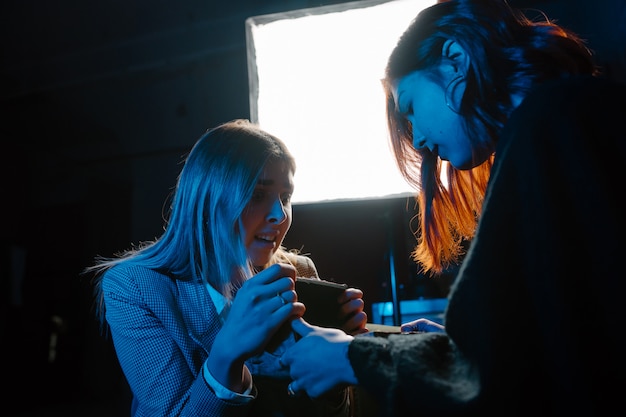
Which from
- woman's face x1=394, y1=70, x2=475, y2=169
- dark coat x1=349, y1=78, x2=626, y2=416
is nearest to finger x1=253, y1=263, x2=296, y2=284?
dark coat x1=349, y1=78, x2=626, y2=416

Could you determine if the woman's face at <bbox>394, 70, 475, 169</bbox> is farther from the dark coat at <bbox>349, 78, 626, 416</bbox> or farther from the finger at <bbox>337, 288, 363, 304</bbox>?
the finger at <bbox>337, 288, 363, 304</bbox>

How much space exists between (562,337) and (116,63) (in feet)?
9.56

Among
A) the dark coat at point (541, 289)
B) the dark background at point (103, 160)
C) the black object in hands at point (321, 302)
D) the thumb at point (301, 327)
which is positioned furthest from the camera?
the dark background at point (103, 160)

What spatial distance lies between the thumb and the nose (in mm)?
Result: 390

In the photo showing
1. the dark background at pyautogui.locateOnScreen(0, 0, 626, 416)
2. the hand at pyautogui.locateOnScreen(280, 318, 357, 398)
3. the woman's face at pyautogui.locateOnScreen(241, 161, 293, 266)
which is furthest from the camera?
the dark background at pyautogui.locateOnScreen(0, 0, 626, 416)

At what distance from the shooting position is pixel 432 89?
785 millimetres

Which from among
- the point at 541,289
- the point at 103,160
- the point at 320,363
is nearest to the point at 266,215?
the point at 320,363

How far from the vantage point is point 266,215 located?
1078 mm

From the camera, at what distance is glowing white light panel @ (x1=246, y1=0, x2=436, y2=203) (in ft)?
4.35

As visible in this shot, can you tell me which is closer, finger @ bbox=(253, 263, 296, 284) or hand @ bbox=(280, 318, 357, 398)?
hand @ bbox=(280, 318, 357, 398)

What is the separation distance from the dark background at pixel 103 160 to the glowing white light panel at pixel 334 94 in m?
0.29

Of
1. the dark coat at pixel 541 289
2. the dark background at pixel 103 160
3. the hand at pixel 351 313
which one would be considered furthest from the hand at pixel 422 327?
the dark background at pixel 103 160

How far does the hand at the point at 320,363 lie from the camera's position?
57 centimetres

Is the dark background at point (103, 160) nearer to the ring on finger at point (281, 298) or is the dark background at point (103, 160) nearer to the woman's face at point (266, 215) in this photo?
the woman's face at point (266, 215)
